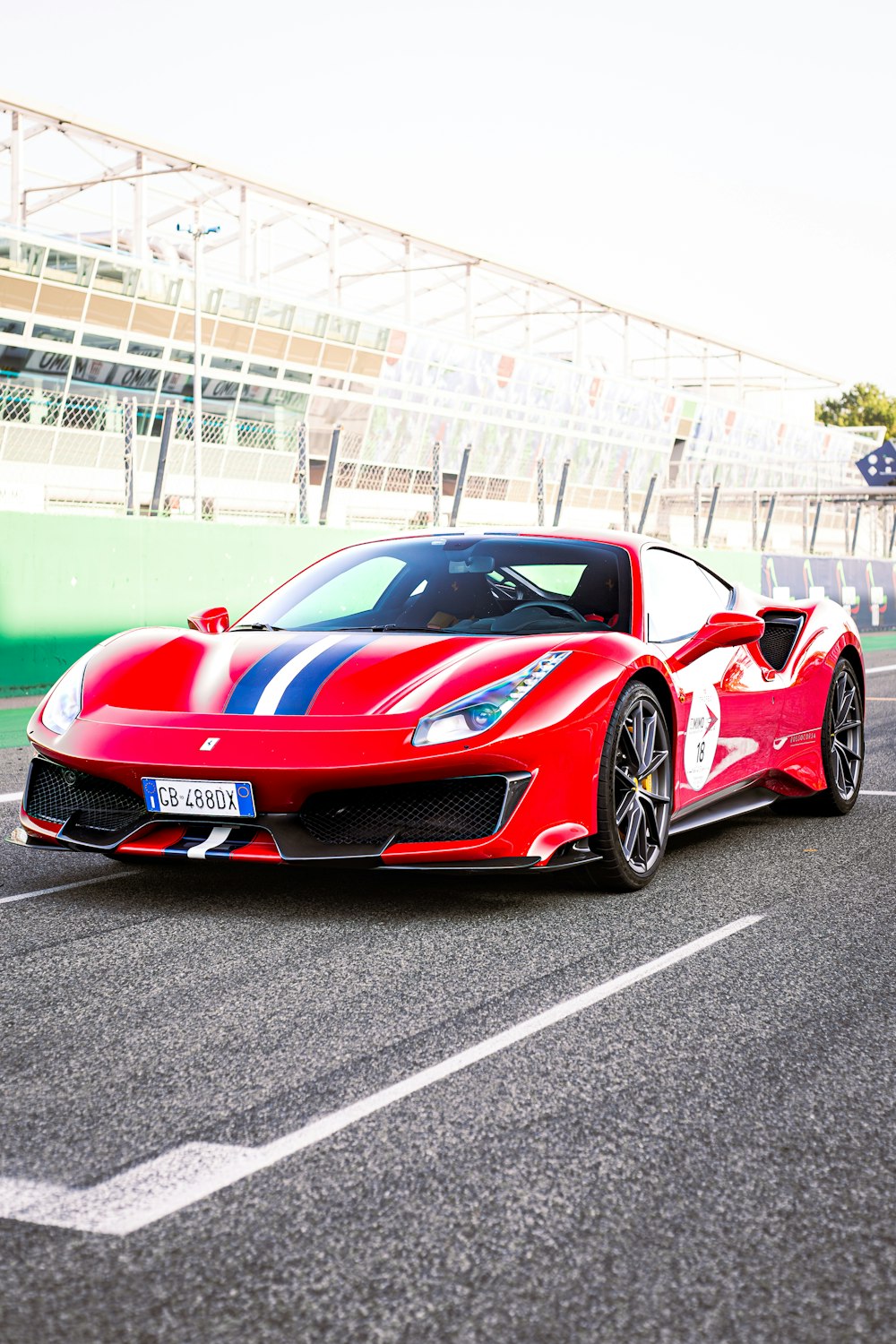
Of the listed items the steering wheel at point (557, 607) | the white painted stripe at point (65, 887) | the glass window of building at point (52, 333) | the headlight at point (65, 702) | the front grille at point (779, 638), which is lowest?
the white painted stripe at point (65, 887)

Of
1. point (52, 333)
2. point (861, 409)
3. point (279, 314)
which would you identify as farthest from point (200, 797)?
point (861, 409)

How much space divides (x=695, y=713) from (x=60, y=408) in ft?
29.8

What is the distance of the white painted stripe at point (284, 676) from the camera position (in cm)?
475

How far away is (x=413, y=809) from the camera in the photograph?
15.0 feet

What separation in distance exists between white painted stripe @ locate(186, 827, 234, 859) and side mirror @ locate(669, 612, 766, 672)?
6.29ft

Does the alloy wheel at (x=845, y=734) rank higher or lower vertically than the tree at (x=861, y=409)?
lower

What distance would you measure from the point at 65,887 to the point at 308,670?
3.73 ft

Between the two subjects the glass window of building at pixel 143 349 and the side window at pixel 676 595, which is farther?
the glass window of building at pixel 143 349

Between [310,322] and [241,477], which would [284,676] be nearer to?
[241,477]

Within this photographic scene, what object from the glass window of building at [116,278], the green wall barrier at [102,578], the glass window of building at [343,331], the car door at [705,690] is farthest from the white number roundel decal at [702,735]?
the glass window of building at [343,331]

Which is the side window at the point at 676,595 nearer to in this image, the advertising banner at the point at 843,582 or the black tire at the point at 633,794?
the black tire at the point at 633,794

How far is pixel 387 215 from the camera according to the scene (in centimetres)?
5081

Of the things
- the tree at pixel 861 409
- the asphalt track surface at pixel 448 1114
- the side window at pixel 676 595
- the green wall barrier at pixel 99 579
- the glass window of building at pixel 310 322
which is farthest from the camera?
the tree at pixel 861 409

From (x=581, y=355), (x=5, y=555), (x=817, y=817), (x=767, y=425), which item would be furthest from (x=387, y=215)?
(x=817, y=817)
